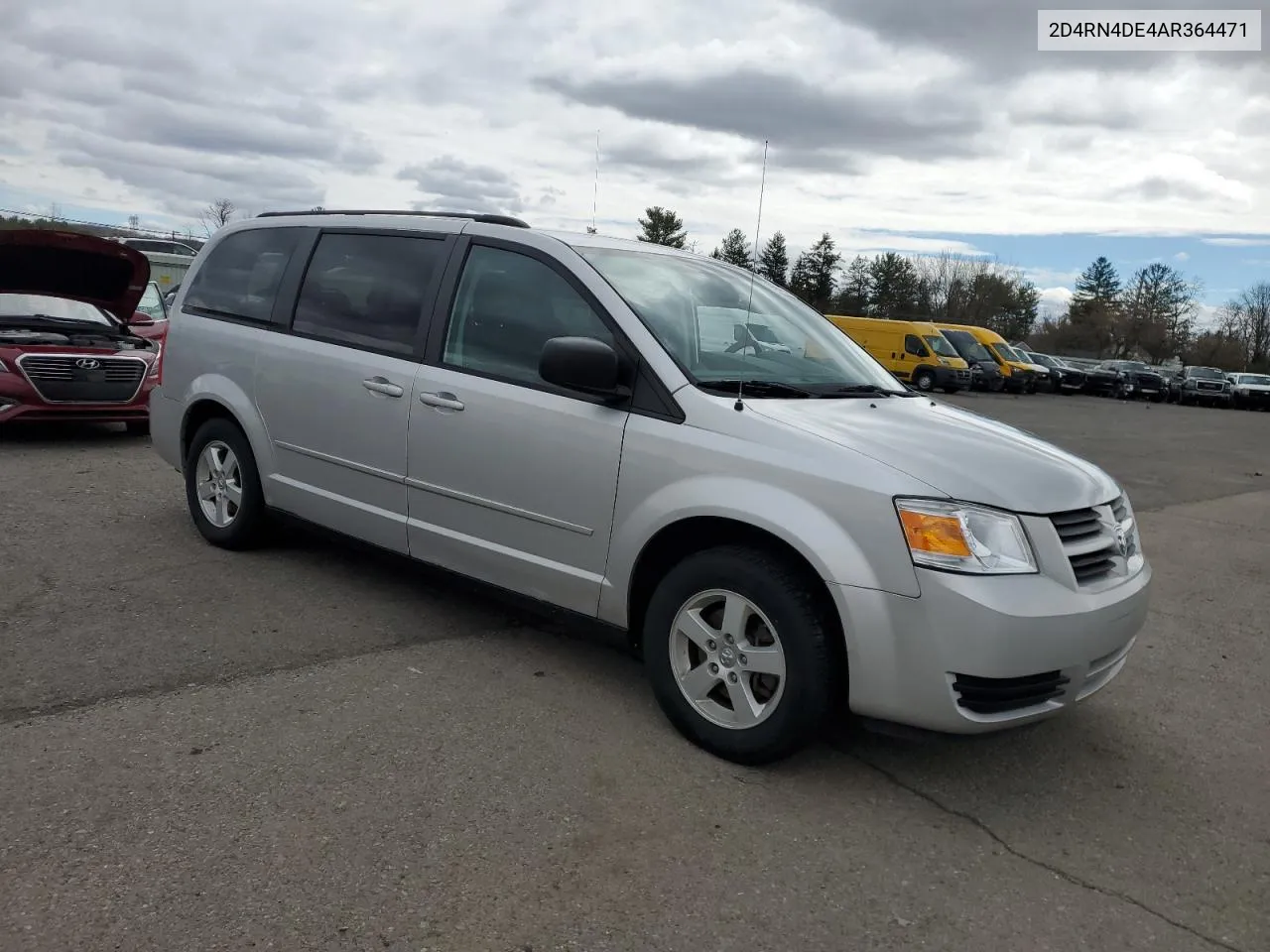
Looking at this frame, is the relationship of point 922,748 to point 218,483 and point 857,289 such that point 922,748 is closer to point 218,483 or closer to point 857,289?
point 218,483

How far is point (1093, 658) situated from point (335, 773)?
2.44m

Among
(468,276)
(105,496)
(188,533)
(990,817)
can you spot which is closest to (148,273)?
(105,496)

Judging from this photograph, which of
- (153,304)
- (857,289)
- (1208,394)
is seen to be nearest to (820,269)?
(857,289)

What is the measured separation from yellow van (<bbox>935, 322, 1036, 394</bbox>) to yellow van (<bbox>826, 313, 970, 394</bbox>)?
3.65 m

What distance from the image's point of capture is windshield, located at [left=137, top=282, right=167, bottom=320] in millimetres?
12672

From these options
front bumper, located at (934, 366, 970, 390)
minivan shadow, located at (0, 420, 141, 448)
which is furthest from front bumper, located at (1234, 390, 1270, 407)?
minivan shadow, located at (0, 420, 141, 448)

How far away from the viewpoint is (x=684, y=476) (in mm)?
3484

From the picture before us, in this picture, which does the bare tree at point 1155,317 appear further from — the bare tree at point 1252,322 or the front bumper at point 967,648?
the front bumper at point 967,648

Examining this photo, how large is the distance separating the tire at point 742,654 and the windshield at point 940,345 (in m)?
28.6

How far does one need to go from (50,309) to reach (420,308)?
22.3ft

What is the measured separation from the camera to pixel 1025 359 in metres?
37.1

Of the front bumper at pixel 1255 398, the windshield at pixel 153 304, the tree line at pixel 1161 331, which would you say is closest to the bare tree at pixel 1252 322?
the tree line at pixel 1161 331

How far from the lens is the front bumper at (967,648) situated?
2986mm

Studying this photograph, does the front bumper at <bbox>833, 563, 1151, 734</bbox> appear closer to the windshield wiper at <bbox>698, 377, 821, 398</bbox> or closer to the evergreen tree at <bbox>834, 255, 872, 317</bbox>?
the windshield wiper at <bbox>698, 377, 821, 398</bbox>
